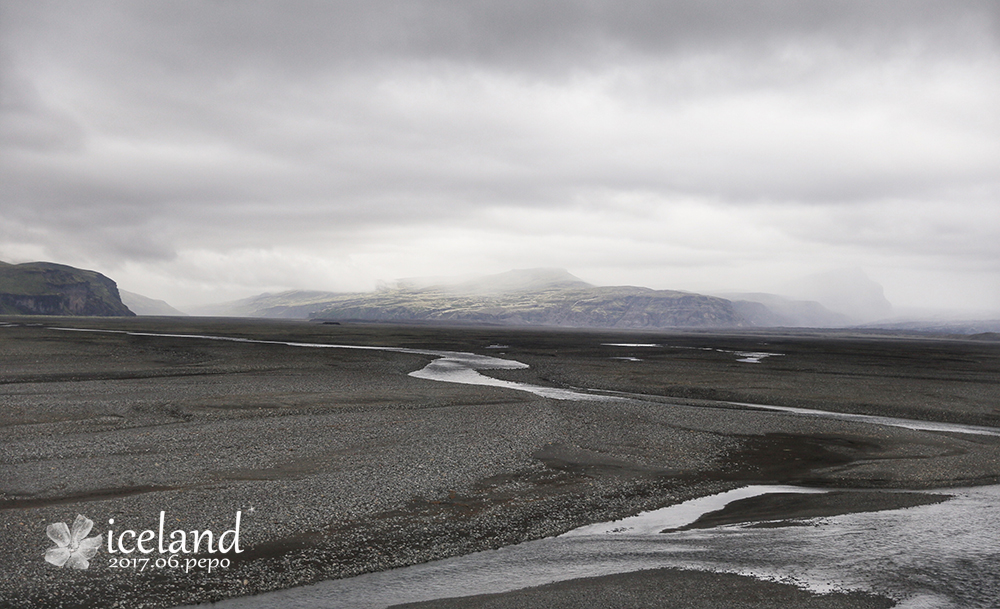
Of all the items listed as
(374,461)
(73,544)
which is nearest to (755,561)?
(374,461)

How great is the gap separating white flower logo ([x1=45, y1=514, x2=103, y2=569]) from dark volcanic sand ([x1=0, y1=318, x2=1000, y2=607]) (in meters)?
0.30

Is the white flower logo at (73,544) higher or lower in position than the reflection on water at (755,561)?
higher

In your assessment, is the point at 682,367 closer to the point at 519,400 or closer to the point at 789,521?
the point at 519,400

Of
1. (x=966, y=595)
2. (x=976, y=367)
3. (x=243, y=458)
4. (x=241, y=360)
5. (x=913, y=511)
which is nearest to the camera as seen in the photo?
(x=966, y=595)

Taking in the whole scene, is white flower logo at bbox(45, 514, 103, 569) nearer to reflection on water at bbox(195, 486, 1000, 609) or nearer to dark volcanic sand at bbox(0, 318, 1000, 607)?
dark volcanic sand at bbox(0, 318, 1000, 607)

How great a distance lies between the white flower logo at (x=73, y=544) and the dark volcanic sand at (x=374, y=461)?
0.30m

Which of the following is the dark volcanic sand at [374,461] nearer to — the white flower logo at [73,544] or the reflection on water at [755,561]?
the white flower logo at [73,544]

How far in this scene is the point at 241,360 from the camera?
2477 inches

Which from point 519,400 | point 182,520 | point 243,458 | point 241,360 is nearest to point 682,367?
point 519,400

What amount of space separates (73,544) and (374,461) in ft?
34.6

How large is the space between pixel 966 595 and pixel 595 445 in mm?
15922

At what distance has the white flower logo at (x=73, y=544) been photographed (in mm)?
13076

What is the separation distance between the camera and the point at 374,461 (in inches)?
910

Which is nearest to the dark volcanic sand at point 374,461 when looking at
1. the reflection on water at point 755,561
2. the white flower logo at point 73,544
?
the white flower logo at point 73,544
